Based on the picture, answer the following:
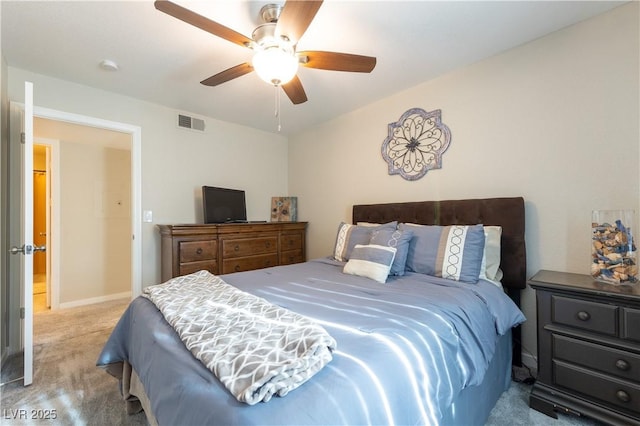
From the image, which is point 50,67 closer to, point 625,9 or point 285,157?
point 285,157

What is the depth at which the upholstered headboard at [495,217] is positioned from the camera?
201cm

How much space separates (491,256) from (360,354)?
1.54 m

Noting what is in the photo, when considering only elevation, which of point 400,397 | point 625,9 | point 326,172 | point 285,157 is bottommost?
point 400,397

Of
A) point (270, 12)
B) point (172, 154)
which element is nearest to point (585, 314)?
point (270, 12)

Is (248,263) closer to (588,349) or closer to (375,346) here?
(375,346)

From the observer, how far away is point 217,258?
2.97 metres

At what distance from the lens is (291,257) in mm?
3693

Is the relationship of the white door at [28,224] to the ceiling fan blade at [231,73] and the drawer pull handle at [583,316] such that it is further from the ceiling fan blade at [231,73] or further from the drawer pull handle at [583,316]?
the drawer pull handle at [583,316]

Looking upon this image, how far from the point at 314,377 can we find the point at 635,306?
169 centimetres

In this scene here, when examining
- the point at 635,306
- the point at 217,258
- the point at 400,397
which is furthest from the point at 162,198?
the point at 635,306

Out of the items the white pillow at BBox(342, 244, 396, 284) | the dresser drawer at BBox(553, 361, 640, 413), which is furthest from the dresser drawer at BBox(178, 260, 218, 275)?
the dresser drawer at BBox(553, 361, 640, 413)

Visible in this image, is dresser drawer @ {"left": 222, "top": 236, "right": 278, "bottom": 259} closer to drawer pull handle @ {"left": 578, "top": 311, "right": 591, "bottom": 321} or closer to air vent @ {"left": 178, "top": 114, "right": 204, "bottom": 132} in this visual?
air vent @ {"left": 178, "top": 114, "right": 204, "bottom": 132}

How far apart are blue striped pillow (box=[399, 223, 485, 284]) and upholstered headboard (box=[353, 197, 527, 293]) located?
1.02ft

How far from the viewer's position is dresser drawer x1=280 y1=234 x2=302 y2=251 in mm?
3596
